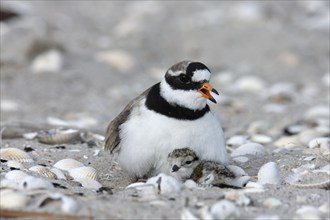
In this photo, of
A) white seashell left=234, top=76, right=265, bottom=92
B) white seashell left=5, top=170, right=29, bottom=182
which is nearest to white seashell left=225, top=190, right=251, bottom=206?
white seashell left=5, top=170, right=29, bottom=182

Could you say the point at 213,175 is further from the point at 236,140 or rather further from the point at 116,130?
the point at 236,140

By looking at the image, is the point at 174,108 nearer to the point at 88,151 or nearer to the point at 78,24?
the point at 88,151

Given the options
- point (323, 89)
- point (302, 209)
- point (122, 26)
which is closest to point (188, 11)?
point (122, 26)

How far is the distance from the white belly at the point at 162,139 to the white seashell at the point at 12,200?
3.16 ft

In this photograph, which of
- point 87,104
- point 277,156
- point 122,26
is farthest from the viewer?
point 122,26

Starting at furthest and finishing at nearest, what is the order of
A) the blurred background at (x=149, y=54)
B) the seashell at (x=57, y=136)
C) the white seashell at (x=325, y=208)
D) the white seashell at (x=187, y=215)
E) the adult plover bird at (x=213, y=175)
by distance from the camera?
the blurred background at (x=149, y=54), the seashell at (x=57, y=136), the adult plover bird at (x=213, y=175), the white seashell at (x=325, y=208), the white seashell at (x=187, y=215)

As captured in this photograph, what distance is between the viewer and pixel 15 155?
14.6 ft

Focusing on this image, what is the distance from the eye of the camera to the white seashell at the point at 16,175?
3.60 meters

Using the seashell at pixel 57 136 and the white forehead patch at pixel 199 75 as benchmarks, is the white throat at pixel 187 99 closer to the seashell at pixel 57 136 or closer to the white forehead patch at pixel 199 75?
the white forehead patch at pixel 199 75

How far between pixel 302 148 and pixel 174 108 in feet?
4.22

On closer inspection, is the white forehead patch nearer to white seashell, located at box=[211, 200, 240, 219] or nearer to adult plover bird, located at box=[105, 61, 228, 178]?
adult plover bird, located at box=[105, 61, 228, 178]

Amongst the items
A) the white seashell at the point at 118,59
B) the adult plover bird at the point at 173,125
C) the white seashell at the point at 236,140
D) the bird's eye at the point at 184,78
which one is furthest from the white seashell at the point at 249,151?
the white seashell at the point at 118,59

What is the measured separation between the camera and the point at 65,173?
13.7 feet

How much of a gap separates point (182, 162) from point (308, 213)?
2.91ft
